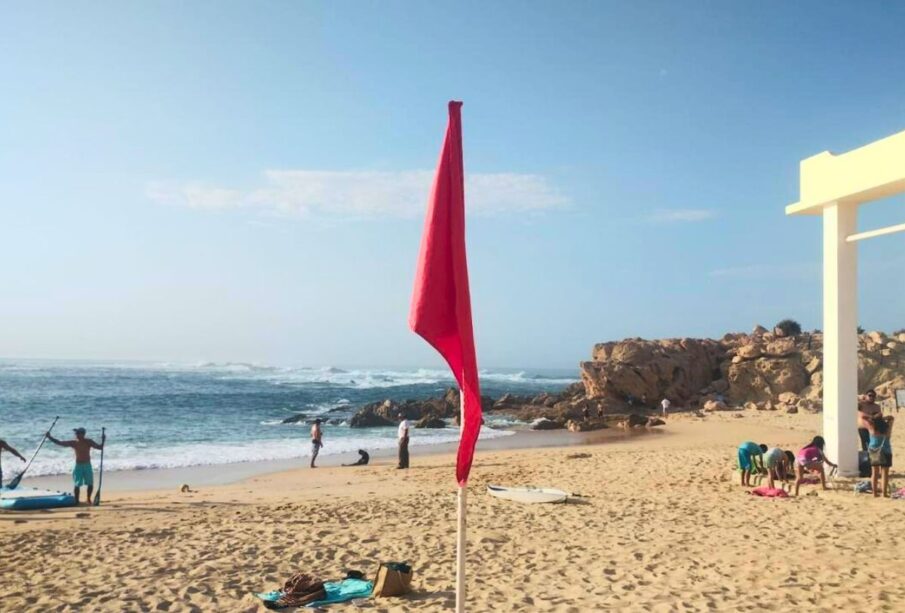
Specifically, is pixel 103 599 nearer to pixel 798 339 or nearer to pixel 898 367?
pixel 898 367

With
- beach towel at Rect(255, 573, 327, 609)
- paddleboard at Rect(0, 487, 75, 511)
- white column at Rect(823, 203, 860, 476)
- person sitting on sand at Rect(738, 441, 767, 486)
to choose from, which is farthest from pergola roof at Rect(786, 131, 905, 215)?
paddleboard at Rect(0, 487, 75, 511)

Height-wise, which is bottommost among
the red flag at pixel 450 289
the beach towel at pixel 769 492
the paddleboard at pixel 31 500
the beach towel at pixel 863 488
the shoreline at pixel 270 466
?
the shoreline at pixel 270 466

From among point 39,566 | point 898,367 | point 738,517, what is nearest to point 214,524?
point 39,566

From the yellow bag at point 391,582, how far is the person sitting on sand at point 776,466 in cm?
770

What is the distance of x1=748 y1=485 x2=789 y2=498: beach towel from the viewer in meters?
11.0

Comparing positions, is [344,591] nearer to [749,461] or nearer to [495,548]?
[495,548]

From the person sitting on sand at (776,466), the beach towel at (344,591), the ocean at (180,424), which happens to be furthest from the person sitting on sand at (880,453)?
the ocean at (180,424)

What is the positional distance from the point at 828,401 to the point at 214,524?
1019 cm

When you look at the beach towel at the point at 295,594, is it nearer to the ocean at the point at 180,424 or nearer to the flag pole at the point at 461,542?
the flag pole at the point at 461,542

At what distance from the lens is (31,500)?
11328 millimetres

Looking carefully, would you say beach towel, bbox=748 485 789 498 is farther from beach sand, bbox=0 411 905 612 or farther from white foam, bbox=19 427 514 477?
white foam, bbox=19 427 514 477

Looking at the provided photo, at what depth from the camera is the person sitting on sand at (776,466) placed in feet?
38.2

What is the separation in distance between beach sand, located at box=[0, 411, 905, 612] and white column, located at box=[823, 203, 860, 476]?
1.11 metres

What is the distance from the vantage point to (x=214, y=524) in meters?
9.96
